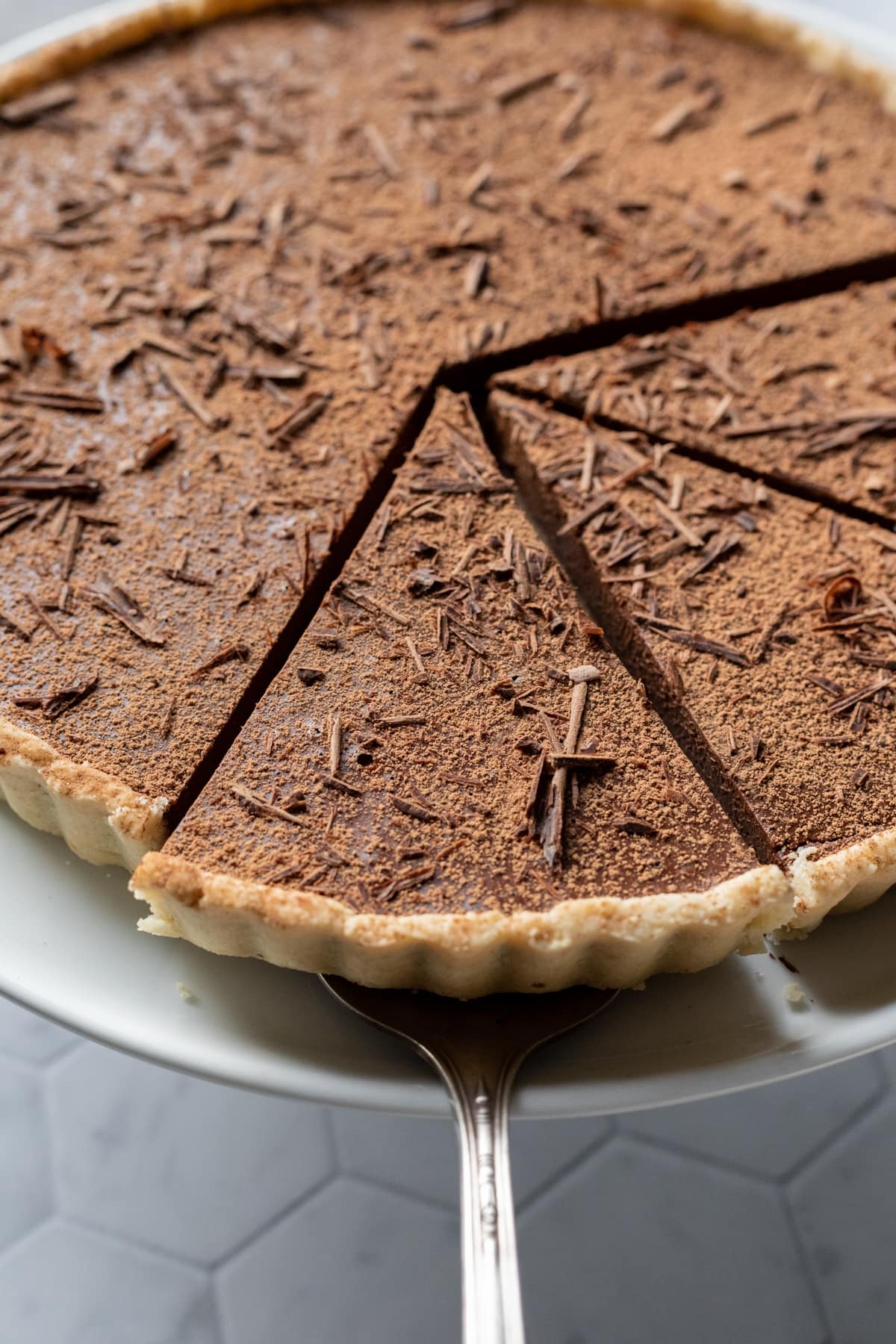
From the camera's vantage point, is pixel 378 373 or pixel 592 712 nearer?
pixel 592 712

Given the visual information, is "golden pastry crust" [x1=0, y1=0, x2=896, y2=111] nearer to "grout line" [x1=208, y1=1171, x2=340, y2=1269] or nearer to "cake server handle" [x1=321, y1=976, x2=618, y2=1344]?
"cake server handle" [x1=321, y1=976, x2=618, y2=1344]

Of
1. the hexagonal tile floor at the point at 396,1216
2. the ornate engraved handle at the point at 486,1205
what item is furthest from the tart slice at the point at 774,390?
the hexagonal tile floor at the point at 396,1216

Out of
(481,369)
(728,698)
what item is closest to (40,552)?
(481,369)

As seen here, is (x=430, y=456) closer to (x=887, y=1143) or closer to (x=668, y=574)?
(x=668, y=574)

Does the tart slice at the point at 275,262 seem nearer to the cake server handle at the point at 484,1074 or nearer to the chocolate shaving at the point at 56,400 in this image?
the chocolate shaving at the point at 56,400

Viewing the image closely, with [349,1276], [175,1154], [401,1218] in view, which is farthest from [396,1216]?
[175,1154]

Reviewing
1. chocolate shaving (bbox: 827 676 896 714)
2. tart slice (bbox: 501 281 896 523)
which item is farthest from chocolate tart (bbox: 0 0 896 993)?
chocolate shaving (bbox: 827 676 896 714)

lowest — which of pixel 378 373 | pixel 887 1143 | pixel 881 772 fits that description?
pixel 887 1143
